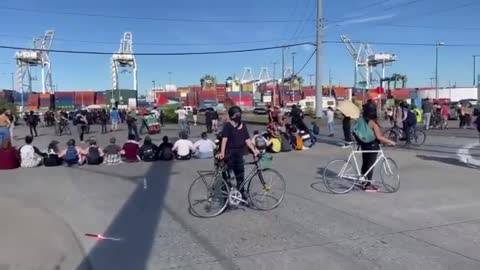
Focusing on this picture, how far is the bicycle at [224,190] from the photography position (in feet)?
23.6

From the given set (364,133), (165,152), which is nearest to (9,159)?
(165,152)

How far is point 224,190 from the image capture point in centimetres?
722

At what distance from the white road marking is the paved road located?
1655 millimetres

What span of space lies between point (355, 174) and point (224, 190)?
116 inches

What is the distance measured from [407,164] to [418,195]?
4.06 meters

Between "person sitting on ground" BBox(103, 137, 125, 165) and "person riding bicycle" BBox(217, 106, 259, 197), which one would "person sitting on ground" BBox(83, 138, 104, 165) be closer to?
"person sitting on ground" BBox(103, 137, 125, 165)

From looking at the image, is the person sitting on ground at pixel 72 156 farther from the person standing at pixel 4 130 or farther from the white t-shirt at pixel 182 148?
the white t-shirt at pixel 182 148

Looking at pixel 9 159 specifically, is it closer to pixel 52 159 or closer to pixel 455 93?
pixel 52 159

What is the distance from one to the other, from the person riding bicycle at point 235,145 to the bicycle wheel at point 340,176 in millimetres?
2108

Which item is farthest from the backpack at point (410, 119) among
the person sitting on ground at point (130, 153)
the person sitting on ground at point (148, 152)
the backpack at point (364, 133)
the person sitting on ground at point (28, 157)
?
the person sitting on ground at point (28, 157)

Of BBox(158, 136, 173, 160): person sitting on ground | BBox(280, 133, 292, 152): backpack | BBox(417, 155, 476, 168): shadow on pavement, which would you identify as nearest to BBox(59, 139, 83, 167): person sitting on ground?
BBox(158, 136, 173, 160): person sitting on ground

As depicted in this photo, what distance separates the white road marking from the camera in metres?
12.3

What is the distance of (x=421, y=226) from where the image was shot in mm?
6336

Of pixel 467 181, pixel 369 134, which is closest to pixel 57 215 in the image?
pixel 369 134
